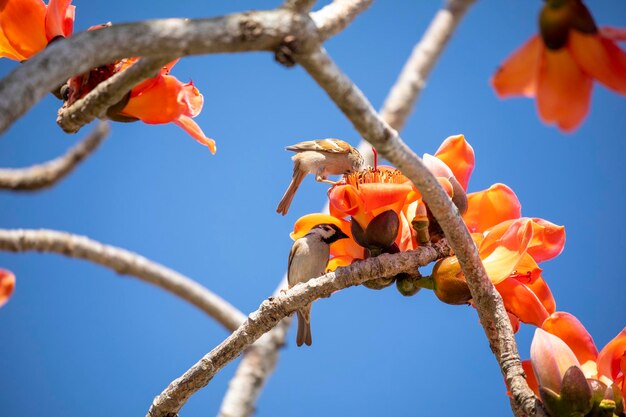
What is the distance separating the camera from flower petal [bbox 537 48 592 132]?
65 cm

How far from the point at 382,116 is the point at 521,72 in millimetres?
3545

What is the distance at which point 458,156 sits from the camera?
166 cm

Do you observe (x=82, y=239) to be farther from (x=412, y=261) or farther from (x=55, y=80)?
(x=55, y=80)

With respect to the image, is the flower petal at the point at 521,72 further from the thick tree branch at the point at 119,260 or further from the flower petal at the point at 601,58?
the thick tree branch at the point at 119,260

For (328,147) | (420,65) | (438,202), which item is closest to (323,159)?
(328,147)

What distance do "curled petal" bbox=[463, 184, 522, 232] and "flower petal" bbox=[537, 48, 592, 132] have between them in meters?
0.90

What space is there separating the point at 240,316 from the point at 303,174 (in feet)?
4.07

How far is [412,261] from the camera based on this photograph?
150cm

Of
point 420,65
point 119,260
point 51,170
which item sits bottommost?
point 119,260

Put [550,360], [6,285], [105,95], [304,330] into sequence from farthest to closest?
[304,330] → [550,360] → [105,95] → [6,285]

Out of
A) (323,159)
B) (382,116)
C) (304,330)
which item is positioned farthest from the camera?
(323,159)

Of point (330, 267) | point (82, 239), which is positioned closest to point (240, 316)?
point (82, 239)

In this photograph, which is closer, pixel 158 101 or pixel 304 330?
pixel 158 101

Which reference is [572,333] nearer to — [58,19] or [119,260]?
[58,19]
